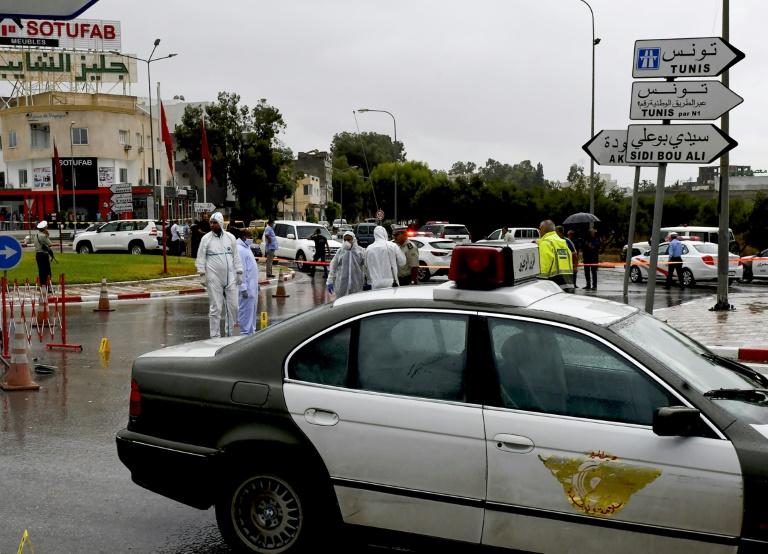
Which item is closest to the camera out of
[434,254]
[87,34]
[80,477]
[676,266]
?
[80,477]

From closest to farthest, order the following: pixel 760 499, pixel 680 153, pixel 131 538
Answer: pixel 760 499 < pixel 131 538 < pixel 680 153

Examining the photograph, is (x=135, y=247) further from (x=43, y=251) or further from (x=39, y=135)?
(x=39, y=135)

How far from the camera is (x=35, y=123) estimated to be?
6706 cm

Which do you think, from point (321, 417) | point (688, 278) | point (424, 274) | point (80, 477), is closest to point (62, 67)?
point (424, 274)

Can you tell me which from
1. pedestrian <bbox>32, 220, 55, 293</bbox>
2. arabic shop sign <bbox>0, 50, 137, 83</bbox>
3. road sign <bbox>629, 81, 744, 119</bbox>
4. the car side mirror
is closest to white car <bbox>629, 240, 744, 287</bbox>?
pedestrian <bbox>32, 220, 55, 293</bbox>

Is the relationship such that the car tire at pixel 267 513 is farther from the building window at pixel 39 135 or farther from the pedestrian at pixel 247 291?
the building window at pixel 39 135

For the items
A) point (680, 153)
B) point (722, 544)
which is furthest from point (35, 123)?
point (722, 544)

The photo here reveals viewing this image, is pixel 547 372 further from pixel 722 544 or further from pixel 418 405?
pixel 722 544

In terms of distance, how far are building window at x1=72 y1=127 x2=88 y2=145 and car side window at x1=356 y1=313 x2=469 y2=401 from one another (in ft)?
220

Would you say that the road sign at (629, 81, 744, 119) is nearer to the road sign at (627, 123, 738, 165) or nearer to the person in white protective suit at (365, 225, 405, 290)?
the road sign at (627, 123, 738, 165)

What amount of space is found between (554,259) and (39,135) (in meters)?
63.6

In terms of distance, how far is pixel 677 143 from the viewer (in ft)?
29.2

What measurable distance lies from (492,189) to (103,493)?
5432 cm

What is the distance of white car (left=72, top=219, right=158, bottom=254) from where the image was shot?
38.2m
